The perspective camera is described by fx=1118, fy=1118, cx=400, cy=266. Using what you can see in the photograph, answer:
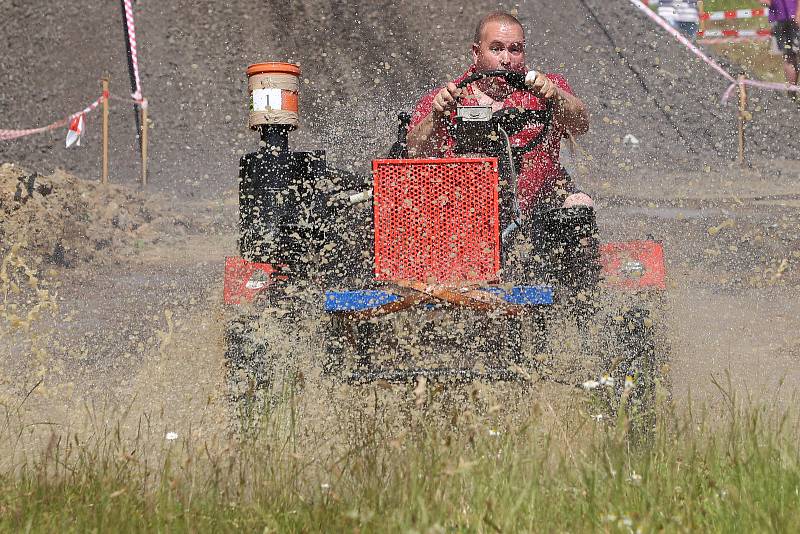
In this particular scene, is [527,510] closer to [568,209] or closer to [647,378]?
[647,378]

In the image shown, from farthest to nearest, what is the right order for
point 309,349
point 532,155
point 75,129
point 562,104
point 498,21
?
point 75,129, point 498,21, point 532,155, point 562,104, point 309,349

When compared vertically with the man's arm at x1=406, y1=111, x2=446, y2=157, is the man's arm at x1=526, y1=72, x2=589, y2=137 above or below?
above

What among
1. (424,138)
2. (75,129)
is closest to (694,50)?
(75,129)

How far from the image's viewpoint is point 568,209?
4078 mm

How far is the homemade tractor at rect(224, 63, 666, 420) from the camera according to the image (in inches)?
152

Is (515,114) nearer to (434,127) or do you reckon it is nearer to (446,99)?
(446,99)

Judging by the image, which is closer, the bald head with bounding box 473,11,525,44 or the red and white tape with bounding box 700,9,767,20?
the bald head with bounding box 473,11,525,44

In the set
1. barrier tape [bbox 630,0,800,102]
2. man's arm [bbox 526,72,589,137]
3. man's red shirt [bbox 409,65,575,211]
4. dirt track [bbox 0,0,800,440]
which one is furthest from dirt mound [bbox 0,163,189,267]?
barrier tape [bbox 630,0,800,102]

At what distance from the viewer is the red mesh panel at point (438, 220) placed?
159 inches

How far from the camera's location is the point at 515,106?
479cm

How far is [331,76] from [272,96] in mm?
14106

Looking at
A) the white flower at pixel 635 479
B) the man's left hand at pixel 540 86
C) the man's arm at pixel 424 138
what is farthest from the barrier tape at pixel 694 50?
the white flower at pixel 635 479

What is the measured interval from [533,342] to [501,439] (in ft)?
4.08

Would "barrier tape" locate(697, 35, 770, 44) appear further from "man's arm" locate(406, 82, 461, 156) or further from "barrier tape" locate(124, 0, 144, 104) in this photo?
"man's arm" locate(406, 82, 461, 156)
